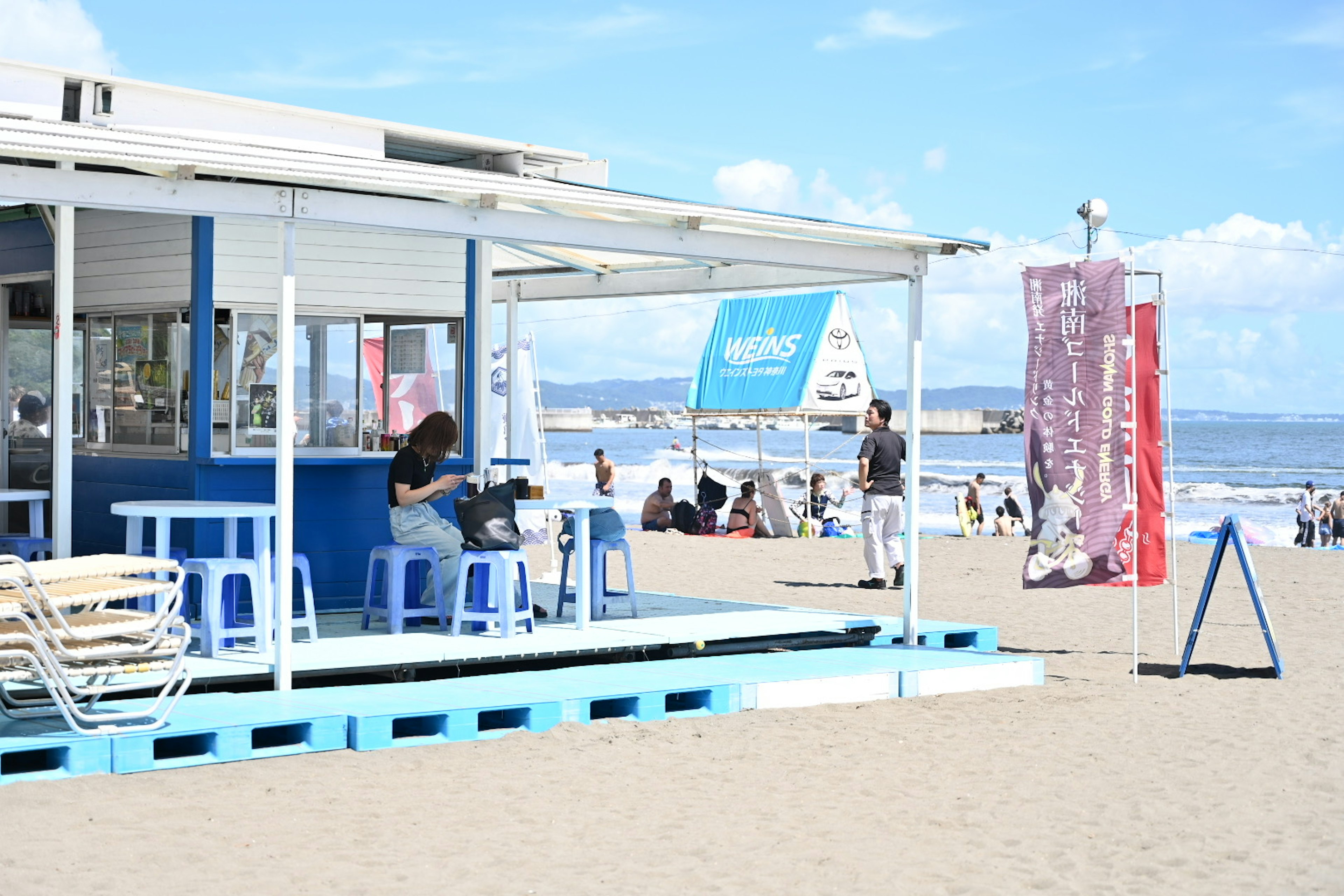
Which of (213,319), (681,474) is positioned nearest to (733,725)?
(213,319)

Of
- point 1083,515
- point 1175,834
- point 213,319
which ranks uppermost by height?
point 213,319

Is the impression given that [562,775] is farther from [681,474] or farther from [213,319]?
[681,474]

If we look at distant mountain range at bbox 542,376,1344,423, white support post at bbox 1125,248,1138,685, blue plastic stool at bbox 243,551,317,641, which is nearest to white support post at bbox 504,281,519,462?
blue plastic stool at bbox 243,551,317,641

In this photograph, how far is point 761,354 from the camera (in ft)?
67.0

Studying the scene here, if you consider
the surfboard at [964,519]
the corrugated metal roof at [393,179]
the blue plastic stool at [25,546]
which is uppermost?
the corrugated metal roof at [393,179]

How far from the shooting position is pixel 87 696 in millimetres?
5953

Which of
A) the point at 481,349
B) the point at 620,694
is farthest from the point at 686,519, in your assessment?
the point at 620,694

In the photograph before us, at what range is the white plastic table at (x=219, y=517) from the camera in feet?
21.8

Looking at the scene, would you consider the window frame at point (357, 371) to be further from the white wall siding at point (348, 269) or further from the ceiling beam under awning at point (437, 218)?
the ceiling beam under awning at point (437, 218)

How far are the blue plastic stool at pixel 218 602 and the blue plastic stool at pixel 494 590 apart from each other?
0.99 m

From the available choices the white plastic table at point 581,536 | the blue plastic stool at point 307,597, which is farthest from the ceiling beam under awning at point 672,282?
the blue plastic stool at point 307,597

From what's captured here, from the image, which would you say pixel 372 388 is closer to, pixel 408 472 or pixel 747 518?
pixel 408 472

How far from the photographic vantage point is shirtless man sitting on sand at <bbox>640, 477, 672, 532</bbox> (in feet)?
67.0

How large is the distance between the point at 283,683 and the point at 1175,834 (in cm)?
369
